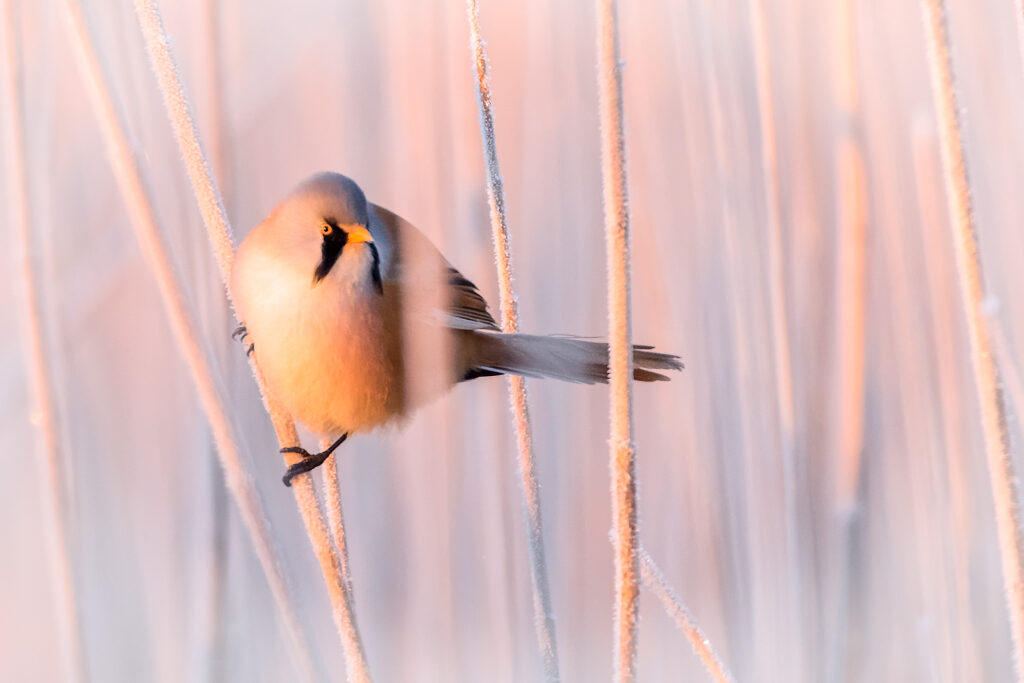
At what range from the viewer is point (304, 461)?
1032mm

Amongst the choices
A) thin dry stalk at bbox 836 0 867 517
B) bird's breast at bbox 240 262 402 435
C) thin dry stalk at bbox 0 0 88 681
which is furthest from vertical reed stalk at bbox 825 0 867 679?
thin dry stalk at bbox 0 0 88 681

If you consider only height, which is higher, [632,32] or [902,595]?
[632,32]

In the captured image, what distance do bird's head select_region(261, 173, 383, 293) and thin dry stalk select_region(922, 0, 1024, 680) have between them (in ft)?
2.35

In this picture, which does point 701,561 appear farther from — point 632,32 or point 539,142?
point 632,32

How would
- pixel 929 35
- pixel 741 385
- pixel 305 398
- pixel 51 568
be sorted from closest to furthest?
pixel 929 35
pixel 51 568
pixel 305 398
pixel 741 385

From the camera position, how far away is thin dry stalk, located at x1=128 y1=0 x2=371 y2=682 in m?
0.87

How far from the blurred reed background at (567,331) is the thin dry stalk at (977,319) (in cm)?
26

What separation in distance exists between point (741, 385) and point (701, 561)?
10.8 inches

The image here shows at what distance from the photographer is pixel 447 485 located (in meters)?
1.09

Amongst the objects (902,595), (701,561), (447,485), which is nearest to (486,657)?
(447,485)

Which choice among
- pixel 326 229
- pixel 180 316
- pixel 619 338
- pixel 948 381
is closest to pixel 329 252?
pixel 326 229

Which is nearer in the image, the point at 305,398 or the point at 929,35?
the point at 929,35

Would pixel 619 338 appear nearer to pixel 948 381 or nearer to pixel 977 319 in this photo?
pixel 977 319

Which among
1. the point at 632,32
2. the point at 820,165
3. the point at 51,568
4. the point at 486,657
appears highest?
the point at 632,32
